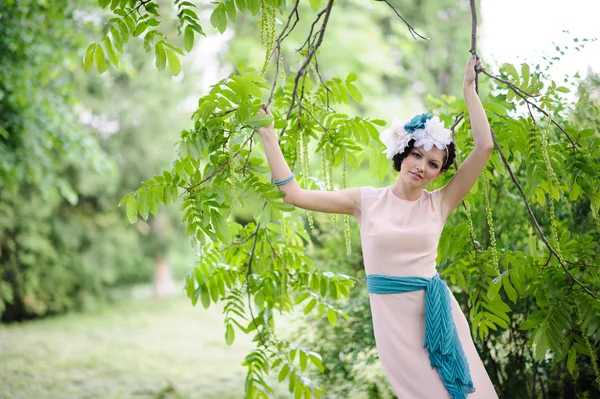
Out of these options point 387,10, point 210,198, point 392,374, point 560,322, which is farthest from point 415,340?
point 387,10

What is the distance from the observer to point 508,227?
10.9ft

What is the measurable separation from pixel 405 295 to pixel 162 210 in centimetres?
861

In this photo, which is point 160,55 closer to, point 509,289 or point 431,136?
point 431,136

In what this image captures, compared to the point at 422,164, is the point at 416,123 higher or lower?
higher

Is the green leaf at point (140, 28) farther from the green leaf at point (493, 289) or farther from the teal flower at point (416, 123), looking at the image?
the green leaf at point (493, 289)

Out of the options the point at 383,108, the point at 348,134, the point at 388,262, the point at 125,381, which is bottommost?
the point at 125,381

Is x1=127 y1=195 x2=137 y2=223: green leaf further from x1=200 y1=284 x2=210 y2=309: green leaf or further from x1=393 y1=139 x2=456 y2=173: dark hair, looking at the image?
x1=393 y1=139 x2=456 y2=173: dark hair

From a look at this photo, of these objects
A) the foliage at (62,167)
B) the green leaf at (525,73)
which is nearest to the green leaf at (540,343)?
the green leaf at (525,73)

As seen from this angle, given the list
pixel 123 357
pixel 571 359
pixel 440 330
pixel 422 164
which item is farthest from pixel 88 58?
pixel 123 357

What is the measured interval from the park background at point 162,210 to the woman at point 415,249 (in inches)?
21.6

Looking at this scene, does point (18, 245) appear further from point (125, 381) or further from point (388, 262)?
point (388, 262)

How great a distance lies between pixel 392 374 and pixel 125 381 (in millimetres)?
3814

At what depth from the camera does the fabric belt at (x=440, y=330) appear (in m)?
1.86

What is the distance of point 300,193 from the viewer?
1.94 meters
